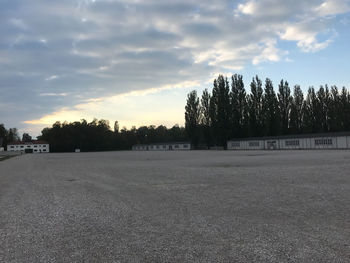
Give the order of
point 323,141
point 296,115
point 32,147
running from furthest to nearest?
point 32,147 < point 296,115 < point 323,141

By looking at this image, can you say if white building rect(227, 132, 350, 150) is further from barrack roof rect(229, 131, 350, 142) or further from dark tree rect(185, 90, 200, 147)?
dark tree rect(185, 90, 200, 147)

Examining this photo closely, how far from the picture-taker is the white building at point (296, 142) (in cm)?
4475

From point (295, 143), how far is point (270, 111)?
34.2ft

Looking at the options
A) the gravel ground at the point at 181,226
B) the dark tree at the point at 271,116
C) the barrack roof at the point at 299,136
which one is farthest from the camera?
the dark tree at the point at 271,116

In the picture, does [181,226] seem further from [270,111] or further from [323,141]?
[270,111]

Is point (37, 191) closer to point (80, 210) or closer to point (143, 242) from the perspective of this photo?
point (80, 210)

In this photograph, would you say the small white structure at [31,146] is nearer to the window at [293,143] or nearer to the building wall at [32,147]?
the building wall at [32,147]

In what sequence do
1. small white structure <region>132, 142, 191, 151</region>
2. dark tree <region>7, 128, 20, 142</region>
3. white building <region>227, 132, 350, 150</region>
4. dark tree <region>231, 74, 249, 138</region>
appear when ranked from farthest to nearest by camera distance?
dark tree <region>7, 128, 20, 142</region>
small white structure <region>132, 142, 191, 151</region>
dark tree <region>231, 74, 249, 138</region>
white building <region>227, 132, 350, 150</region>

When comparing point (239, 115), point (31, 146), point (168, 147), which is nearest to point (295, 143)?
point (239, 115)

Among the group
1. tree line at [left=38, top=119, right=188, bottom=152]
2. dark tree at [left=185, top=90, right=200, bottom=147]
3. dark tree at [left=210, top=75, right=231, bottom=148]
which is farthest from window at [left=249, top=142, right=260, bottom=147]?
tree line at [left=38, top=119, right=188, bottom=152]

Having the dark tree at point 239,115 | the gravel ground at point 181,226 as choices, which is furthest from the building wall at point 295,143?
the gravel ground at point 181,226

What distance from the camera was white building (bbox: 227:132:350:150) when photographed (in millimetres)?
44750

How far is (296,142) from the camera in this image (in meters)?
52.2

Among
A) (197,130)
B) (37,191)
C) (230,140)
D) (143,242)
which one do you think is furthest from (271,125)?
(143,242)
